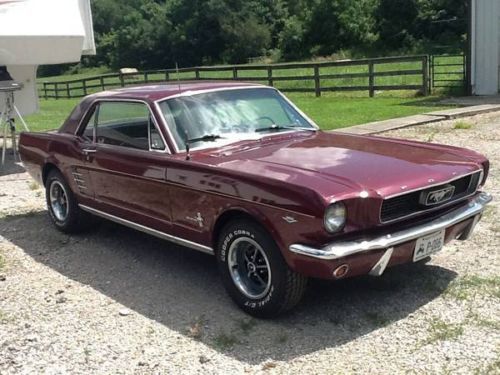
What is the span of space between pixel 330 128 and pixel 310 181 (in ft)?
29.2

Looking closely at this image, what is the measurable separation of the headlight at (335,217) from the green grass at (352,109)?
8995 millimetres

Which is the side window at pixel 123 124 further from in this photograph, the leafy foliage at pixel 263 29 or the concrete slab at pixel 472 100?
the leafy foliage at pixel 263 29

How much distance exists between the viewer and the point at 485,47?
56.6 feet

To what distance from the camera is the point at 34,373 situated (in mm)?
3557

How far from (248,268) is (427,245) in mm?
1168

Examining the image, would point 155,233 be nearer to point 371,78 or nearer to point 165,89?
point 165,89

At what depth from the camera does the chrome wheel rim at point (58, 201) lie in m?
6.31

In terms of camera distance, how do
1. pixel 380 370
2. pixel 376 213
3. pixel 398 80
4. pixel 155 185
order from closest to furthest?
1. pixel 380 370
2. pixel 376 213
3. pixel 155 185
4. pixel 398 80

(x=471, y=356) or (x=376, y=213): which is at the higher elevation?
(x=376, y=213)

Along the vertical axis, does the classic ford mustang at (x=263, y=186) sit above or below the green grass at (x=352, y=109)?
above

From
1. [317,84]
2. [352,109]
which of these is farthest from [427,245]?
[317,84]

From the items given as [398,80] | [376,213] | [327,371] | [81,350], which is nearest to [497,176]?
[376,213]

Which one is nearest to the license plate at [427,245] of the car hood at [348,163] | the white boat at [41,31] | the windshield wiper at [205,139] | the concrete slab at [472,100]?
the car hood at [348,163]

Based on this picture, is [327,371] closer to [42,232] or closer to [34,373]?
[34,373]
